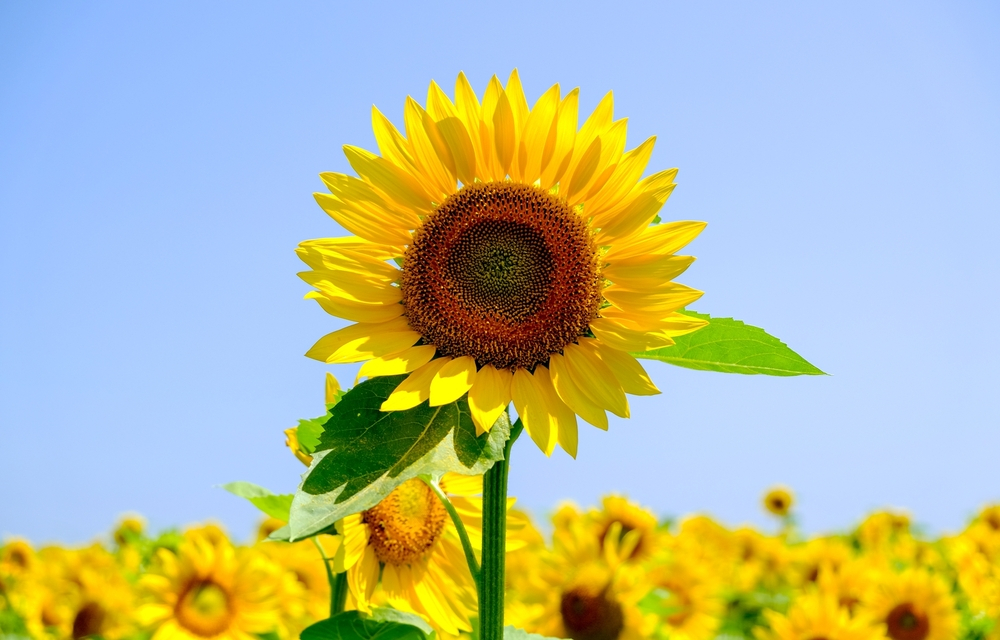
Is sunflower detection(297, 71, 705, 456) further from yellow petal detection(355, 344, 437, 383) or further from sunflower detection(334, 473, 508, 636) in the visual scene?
sunflower detection(334, 473, 508, 636)

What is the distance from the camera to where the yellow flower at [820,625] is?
4.80 meters

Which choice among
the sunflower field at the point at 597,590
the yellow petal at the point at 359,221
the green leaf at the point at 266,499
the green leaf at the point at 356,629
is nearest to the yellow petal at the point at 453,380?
the yellow petal at the point at 359,221

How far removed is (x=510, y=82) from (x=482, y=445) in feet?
2.97

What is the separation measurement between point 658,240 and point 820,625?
3668 mm

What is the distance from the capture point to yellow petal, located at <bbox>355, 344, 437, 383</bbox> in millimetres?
2031

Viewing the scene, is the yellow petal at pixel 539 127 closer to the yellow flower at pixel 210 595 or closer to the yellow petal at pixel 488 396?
the yellow petal at pixel 488 396

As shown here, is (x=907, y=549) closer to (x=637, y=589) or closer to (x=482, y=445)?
(x=637, y=589)

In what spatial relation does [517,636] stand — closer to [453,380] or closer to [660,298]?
[453,380]

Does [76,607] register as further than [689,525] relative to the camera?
No

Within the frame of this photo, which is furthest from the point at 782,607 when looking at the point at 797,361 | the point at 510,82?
the point at 510,82

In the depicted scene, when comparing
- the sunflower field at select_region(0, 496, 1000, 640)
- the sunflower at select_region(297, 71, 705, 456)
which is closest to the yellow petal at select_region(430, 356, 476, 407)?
the sunflower at select_region(297, 71, 705, 456)

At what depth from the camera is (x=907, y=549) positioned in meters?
→ 8.20

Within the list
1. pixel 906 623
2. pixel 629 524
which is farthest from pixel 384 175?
pixel 906 623

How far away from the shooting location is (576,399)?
2.04 meters
